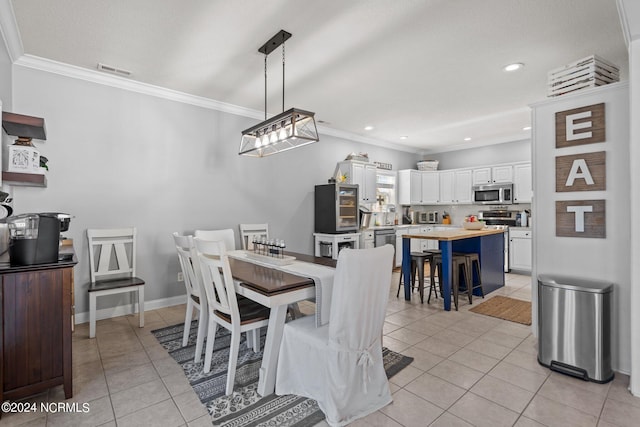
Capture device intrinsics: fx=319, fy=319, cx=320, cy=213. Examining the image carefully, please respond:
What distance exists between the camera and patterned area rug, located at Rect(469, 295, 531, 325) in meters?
3.66

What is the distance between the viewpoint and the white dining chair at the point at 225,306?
210 cm

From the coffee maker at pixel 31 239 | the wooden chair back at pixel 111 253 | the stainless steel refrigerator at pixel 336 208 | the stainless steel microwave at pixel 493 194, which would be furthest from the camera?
the stainless steel microwave at pixel 493 194

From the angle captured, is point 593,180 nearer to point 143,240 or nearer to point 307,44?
point 307,44

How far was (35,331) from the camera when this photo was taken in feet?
6.37

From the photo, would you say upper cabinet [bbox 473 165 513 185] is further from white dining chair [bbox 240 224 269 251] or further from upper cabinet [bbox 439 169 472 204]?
white dining chair [bbox 240 224 269 251]

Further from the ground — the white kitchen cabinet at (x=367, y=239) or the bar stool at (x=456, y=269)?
the white kitchen cabinet at (x=367, y=239)

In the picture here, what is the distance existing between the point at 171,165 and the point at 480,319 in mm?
4170

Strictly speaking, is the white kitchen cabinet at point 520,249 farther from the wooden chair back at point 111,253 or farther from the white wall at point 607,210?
the wooden chair back at point 111,253

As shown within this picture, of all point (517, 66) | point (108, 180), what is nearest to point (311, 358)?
point (108, 180)

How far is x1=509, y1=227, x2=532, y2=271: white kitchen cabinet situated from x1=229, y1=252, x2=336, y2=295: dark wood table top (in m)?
4.77

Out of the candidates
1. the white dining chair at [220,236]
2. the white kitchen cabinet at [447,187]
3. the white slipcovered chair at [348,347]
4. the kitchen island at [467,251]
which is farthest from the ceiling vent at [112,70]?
the white kitchen cabinet at [447,187]

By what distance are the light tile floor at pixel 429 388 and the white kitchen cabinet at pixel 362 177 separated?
10.7 feet

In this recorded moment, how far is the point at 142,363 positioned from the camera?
2.59 meters

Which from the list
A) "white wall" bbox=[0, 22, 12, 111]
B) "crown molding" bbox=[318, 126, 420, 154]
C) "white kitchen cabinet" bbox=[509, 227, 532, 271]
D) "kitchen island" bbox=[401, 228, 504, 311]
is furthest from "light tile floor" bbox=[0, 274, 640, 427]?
"crown molding" bbox=[318, 126, 420, 154]
